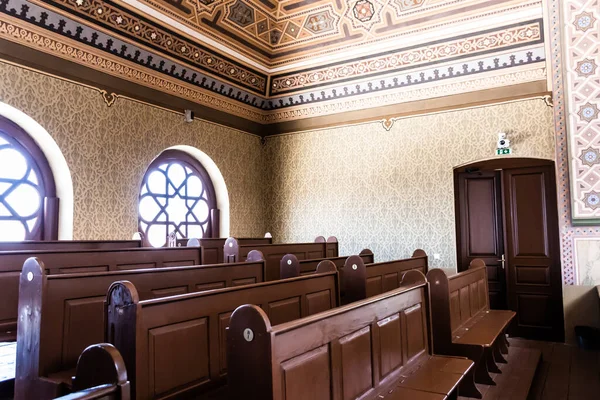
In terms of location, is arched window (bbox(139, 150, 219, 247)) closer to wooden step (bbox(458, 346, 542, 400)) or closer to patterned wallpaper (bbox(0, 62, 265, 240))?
patterned wallpaper (bbox(0, 62, 265, 240))

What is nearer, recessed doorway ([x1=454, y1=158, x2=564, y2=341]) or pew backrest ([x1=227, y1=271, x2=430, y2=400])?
pew backrest ([x1=227, y1=271, x2=430, y2=400])

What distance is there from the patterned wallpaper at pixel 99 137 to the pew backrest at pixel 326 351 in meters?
4.02

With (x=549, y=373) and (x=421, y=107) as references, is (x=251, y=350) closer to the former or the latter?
(x=549, y=373)

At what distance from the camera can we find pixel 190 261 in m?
4.57

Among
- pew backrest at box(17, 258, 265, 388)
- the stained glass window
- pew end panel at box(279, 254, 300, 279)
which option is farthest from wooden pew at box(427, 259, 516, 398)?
the stained glass window

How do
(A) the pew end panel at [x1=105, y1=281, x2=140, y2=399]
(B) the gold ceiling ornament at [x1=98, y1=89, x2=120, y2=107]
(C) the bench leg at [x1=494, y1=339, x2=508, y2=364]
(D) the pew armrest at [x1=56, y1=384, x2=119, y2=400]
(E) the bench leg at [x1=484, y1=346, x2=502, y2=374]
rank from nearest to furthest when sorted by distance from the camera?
(D) the pew armrest at [x1=56, y1=384, x2=119, y2=400]
(A) the pew end panel at [x1=105, y1=281, x2=140, y2=399]
(E) the bench leg at [x1=484, y1=346, x2=502, y2=374]
(C) the bench leg at [x1=494, y1=339, x2=508, y2=364]
(B) the gold ceiling ornament at [x1=98, y1=89, x2=120, y2=107]

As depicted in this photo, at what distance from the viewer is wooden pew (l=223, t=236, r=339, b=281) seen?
15.9 ft

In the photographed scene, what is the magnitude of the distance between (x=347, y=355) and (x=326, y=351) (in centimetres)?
19

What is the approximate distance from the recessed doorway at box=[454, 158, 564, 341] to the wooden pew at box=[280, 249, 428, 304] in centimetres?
190

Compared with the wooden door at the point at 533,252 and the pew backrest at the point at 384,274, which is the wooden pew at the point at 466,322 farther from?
the wooden door at the point at 533,252

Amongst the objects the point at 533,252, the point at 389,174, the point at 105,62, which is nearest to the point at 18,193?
the point at 105,62

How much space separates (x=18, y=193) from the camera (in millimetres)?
5031

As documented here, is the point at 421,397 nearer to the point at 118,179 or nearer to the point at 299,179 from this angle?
the point at 118,179

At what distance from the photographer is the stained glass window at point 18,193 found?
4.90 metres
